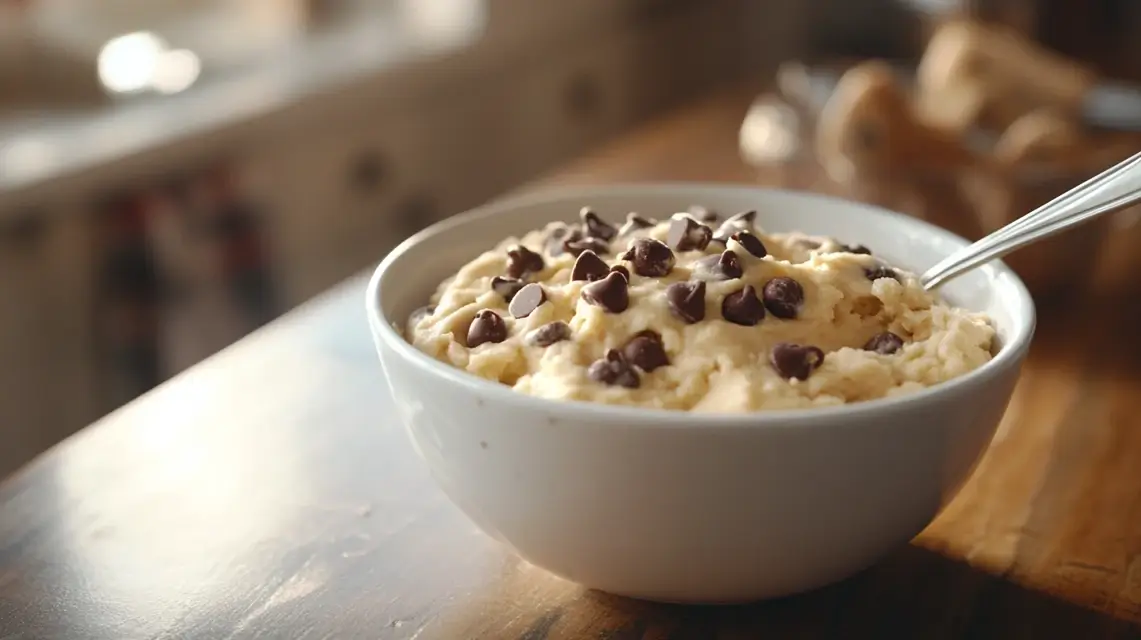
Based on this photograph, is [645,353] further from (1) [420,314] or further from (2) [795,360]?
(1) [420,314]

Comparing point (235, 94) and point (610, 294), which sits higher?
point (610, 294)

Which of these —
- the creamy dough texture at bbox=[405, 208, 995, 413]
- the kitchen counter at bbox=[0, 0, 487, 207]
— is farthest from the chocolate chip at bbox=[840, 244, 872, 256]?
the kitchen counter at bbox=[0, 0, 487, 207]

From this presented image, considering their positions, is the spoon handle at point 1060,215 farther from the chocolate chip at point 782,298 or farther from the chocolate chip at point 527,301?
the chocolate chip at point 527,301

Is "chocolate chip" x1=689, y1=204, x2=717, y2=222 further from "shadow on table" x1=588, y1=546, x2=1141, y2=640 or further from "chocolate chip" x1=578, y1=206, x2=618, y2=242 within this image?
"shadow on table" x1=588, y1=546, x2=1141, y2=640

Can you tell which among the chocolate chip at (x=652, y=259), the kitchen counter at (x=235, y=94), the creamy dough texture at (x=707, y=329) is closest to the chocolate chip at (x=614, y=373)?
the creamy dough texture at (x=707, y=329)

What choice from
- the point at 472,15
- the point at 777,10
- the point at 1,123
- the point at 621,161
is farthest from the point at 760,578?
the point at 777,10

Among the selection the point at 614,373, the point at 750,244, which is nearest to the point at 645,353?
the point at 614,373
